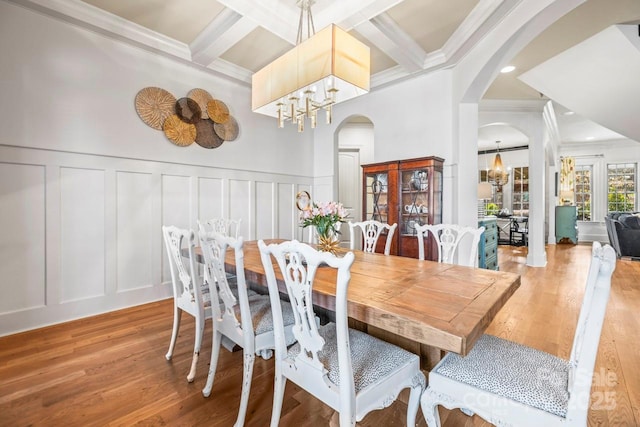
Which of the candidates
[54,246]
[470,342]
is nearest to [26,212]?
[54,246]

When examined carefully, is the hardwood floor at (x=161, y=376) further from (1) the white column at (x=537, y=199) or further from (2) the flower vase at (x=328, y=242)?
(1) the white column at (x=537, y=199)

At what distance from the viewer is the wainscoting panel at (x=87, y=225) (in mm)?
2453

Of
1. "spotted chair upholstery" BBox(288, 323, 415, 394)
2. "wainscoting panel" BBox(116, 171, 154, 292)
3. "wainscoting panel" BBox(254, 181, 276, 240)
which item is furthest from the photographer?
"wainscoting panel" BBox(254, 181, 276, 240)

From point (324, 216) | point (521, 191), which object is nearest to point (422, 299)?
point (324, 216)

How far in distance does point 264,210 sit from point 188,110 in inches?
62.1

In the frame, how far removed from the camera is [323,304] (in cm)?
129

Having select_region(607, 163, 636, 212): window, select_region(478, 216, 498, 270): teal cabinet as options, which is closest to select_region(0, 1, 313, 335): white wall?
select_region(478, 216, 498, 270): teal cabinet

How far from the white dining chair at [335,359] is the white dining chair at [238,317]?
0.75 feet

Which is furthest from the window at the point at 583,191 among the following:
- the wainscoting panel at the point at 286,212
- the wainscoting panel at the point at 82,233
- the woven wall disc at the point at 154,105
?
the wainscoting panel at the point at 82,233

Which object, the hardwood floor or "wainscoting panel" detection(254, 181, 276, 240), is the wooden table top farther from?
"wainscoting panel" detection(254, 181, 276, 240)

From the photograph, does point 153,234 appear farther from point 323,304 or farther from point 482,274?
point 482,274

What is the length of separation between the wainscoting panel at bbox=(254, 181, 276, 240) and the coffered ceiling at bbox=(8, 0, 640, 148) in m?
1.65

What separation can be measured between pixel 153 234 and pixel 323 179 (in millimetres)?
2575

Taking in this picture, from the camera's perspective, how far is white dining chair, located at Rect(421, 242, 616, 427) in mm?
885
